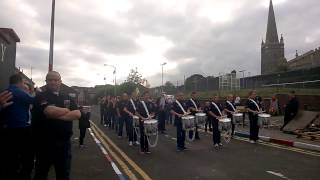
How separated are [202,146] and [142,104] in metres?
3.10

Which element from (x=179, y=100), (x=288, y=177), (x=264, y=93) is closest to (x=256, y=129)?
(x=179, y=100)

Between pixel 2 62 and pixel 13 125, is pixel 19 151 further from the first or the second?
pixel 2 62

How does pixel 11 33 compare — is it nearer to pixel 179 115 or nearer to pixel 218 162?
pixel 179 115

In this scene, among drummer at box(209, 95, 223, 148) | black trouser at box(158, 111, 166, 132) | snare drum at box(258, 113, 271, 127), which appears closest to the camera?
drummer at box(209, 95, 223, 148)

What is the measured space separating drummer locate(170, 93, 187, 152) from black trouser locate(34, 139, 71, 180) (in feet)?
29.9

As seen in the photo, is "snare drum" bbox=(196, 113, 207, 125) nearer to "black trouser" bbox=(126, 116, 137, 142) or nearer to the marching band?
the marching band

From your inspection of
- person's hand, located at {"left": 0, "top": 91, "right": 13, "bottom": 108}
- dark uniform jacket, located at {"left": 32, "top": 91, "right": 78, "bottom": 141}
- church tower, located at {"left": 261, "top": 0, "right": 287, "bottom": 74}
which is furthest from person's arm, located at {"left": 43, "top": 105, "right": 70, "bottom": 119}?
church tower, located at {"left": 261, "top": 0, "right": 287, "bottom": 74}

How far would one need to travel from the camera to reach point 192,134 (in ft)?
60.6

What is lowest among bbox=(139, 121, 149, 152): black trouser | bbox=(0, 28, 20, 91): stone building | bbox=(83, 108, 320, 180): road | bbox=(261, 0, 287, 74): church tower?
bbox=(83, 108, 320, 180): road

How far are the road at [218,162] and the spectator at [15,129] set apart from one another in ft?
9.87

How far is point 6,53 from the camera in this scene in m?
13.1

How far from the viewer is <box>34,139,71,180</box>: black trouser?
6.41 metres

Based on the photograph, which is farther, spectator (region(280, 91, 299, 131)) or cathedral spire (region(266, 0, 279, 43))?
cathedral spire (region(266, 0, 279, 43))

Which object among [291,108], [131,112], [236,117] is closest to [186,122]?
[131,112]
